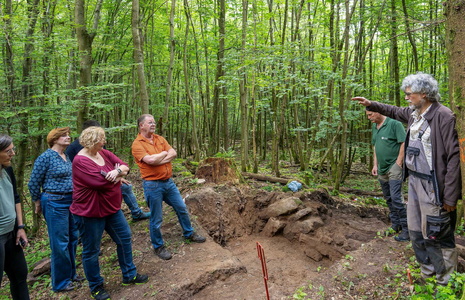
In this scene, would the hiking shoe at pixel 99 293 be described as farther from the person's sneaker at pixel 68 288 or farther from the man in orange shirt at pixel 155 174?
the man in orange shirt at pixel 155 174

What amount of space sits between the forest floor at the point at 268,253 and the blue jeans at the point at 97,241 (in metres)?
0.27

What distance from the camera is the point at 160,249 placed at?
4.12m

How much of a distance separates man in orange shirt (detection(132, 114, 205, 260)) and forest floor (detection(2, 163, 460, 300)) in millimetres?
422

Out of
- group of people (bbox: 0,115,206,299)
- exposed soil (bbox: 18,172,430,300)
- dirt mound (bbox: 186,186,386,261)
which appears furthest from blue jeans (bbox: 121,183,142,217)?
group of people (bbox: 0,115,206,299)

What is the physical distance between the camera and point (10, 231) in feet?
A: 9.07

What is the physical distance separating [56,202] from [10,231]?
34.0 inches

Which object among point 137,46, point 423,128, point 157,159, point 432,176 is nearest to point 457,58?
point 423,128

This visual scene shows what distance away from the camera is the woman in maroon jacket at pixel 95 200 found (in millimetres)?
3035

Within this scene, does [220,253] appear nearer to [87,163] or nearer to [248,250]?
[248,250]

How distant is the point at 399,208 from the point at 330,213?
1.54m

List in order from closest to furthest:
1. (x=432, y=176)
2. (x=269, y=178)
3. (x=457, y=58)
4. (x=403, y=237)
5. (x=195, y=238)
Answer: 1. (x=457, y=58)
2. (x=432, y=176)
3. (x=403, y=237)
4. (x=195, y=238)
5. (x=269, y=178)

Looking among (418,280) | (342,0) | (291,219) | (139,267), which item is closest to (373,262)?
(418,280)

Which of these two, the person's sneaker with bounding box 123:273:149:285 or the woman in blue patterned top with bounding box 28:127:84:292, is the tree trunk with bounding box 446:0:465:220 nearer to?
the person's sneaker with bounding box 123:273:149:285

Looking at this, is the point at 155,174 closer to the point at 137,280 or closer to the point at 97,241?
the point at 97,241
